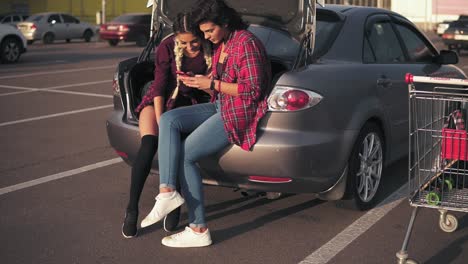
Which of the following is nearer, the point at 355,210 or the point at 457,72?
the point at 355,210

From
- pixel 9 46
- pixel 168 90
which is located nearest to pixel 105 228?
pixel 168 90

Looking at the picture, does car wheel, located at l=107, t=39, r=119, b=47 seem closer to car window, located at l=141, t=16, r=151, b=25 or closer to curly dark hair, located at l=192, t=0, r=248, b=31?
car window, located at l=141, t=16, r=151, b=25

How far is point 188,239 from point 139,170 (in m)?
0.60

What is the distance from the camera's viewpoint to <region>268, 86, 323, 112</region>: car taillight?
4996mm

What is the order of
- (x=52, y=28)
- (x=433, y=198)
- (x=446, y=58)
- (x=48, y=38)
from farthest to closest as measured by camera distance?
1. (x=52, y=28)
2. (x=48, y=38)
3. (x=446, y=58)
4. (x=433, y=198)

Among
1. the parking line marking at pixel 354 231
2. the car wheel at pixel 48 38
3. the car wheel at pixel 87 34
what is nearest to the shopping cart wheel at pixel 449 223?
the parking line marking at pixel 354 231

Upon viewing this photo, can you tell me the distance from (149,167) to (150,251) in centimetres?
62

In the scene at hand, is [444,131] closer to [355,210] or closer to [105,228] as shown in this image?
[355,210]

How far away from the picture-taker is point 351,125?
531 centimetres

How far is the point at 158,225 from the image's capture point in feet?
17.6

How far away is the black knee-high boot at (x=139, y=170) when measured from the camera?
507cm

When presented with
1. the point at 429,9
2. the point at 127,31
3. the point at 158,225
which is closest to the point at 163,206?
the point at 158,225

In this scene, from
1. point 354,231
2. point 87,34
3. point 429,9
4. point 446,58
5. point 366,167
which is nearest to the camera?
point 354,231

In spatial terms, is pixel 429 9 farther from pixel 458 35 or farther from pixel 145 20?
pixel 458 35
